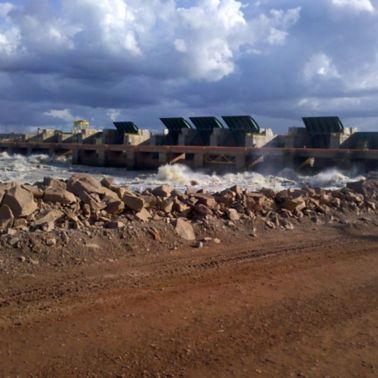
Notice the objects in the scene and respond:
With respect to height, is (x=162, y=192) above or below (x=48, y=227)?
above

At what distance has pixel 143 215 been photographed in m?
8.58

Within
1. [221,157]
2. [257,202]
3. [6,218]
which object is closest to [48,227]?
[6,218]

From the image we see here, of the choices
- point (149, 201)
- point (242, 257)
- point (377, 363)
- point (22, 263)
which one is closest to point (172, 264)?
point (242, 257)

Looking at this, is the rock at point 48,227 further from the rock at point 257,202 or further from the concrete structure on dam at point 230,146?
the concrete structure on dam at point 230,146

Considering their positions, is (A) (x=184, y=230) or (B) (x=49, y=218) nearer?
(B) (x=49, y=218)

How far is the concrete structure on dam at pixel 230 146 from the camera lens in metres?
30.0

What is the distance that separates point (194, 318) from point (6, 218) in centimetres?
359

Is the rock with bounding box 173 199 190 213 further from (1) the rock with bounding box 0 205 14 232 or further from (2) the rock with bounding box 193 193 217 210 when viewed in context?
(1) the rock with bounding box 0 205 14 232

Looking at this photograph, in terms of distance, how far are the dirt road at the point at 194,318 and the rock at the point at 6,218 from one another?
1337 mm

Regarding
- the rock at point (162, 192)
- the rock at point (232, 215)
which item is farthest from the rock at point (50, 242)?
the rock at point (232, 215)

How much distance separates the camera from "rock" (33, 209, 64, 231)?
746 cm

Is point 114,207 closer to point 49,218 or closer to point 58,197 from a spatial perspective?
point 58,197

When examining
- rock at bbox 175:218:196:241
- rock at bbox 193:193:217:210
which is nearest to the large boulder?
rock at bbox 175:218:196:241

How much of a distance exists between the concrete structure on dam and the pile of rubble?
1760 centimetres
